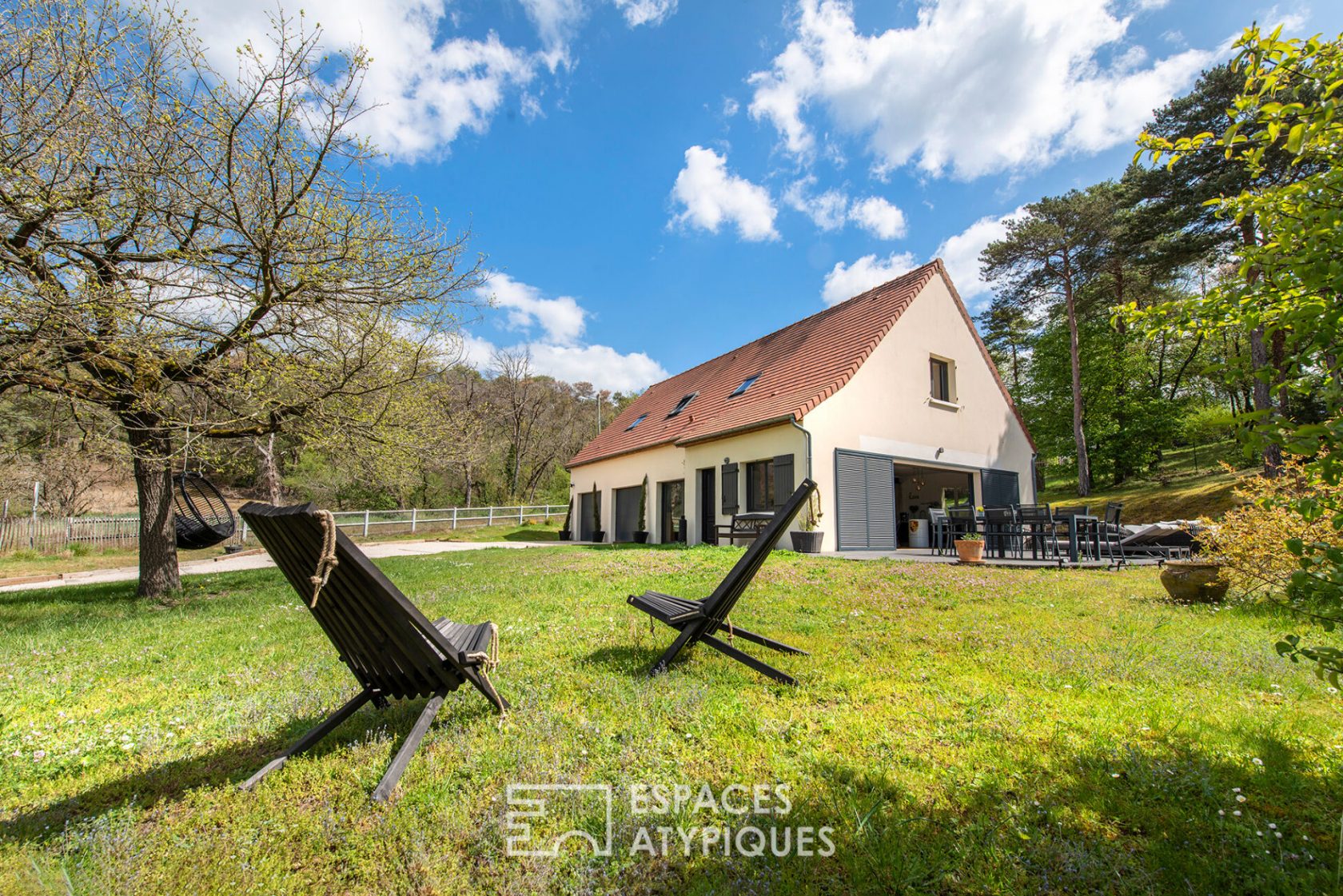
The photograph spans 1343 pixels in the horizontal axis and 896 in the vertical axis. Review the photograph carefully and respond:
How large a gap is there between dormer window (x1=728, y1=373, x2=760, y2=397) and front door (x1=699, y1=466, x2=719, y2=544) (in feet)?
8.20

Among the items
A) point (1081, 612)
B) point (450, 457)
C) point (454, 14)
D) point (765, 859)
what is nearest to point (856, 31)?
point (454, 14)

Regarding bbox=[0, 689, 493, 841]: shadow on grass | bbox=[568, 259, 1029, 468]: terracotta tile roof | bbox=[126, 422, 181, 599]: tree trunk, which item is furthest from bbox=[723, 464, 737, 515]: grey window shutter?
bbox=[0, 689, 493, 841]: shadow on grass

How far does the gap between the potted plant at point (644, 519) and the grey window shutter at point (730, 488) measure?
4114mm

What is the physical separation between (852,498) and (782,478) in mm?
1766

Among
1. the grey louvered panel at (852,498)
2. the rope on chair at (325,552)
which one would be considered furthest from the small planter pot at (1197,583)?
the rope on chair at (325,552)

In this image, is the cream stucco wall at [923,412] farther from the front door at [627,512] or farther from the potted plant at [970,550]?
the front door at [627,512]

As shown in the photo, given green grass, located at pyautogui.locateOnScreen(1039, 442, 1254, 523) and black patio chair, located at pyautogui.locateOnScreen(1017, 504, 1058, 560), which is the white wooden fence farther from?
green grass, located at pyautogui.locateOnScreen(1039, 442, 1254, 523)

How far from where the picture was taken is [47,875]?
1.80m

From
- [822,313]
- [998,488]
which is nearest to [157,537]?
[822,313]

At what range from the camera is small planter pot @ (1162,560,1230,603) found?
567 cm

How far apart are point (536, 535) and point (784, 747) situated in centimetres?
2219

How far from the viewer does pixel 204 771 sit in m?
2.59

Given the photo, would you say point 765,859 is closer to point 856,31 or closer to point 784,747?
point 784,747

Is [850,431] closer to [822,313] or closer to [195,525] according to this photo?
[822,313]
